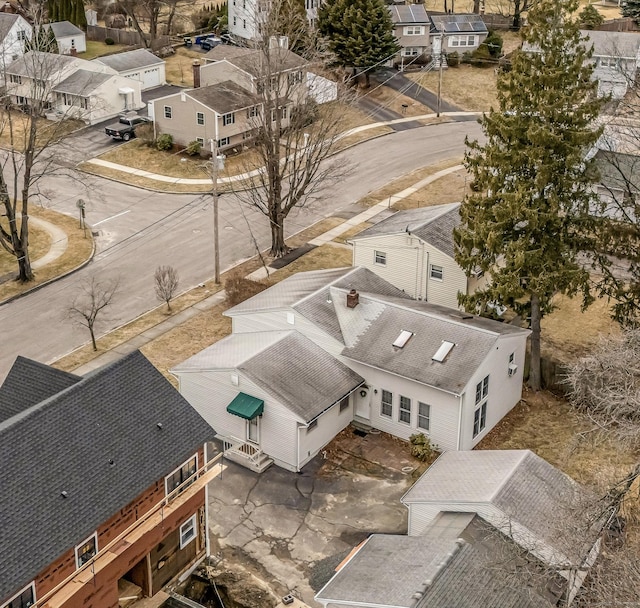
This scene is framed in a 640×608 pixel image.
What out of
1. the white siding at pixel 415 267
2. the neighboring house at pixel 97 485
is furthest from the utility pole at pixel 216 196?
the neighboring house at pixel 97 485

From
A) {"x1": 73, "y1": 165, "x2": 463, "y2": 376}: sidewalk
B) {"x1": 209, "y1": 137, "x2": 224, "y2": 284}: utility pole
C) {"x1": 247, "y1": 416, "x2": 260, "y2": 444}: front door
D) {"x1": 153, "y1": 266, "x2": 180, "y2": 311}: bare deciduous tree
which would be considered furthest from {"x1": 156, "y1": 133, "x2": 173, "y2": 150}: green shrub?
{"x1": 247, "y1": 416, "x2": 260, "y2": 444}: front door

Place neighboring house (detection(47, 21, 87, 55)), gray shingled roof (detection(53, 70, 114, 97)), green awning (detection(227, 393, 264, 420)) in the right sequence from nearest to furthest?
1. green awning (detection(227, 393, 264, 420))
2. gray shingled roof (detection(53, 70, 114, 97))
3. neighboring house (detection(47, 21, 87, 55))

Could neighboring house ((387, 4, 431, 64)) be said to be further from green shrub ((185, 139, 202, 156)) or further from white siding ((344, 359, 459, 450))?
white siding ((344, 359, 459, 450))

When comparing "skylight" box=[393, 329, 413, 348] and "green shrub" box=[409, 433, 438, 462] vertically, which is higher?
"skylight" box=[393, 329, 413, 348]

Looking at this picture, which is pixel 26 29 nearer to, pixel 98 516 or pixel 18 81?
pixel 18 81

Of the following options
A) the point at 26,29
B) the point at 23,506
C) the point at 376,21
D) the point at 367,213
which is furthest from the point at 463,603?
the point at 26,29

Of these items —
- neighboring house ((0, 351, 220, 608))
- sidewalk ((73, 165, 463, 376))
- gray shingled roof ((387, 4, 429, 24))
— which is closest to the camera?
neighboring house ((0, 351, 220, 608))
